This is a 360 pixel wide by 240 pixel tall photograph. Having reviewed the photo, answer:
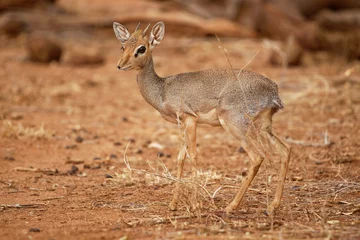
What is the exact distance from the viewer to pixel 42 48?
13.9 metres

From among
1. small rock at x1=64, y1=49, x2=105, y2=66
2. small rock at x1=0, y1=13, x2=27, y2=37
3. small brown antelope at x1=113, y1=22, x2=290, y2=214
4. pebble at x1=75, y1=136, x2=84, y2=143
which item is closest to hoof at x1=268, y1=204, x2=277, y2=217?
small brown antelope at x1=113, y1=22, x2=290, y2=214

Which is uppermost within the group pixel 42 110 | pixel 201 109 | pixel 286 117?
pixel 201 109

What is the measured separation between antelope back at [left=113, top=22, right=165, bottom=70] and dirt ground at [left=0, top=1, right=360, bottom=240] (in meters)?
0.94

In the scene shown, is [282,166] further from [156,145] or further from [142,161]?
[156,145]

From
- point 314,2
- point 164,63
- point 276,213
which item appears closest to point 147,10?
point 164,63

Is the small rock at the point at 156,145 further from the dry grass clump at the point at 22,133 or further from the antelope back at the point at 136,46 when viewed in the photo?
the antelope back at the point at 136,46

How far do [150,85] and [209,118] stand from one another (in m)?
0.72

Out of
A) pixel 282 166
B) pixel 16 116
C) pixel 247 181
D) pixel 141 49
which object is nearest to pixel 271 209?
pixel 247 181

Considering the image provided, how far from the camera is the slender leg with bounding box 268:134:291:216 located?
514cm

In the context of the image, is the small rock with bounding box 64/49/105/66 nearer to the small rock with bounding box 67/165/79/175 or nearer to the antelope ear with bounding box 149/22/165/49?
the small rock with bounding box 67/165/79/175

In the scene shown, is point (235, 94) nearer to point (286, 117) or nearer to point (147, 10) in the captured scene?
point (286, 117)

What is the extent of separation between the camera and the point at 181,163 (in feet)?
18.2

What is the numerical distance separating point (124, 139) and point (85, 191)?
248 centimetres

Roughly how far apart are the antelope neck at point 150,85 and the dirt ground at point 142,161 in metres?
0.59
